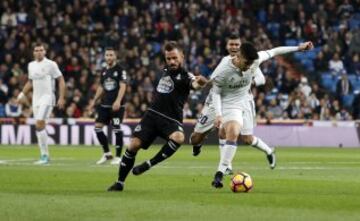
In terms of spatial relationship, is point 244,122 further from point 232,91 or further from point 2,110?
point 2,110

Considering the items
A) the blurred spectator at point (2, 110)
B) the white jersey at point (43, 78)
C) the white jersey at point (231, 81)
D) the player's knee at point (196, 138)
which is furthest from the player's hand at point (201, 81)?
the blurred spectator at point (2, 110)

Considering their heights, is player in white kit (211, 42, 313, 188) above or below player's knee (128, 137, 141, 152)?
→ above

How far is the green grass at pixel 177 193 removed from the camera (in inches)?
390

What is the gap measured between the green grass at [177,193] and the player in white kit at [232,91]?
59 centimetres

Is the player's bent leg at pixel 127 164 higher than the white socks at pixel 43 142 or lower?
higher

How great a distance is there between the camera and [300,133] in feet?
105

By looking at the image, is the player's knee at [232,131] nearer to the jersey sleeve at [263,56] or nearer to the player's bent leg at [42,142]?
the jersey sleeve at [263,56]

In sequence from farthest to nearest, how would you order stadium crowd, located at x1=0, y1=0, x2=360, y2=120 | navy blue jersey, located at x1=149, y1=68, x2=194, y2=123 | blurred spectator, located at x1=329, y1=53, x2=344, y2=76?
blurred spectator, located at x1=329, y1=53, x2=344, y2=76 < stadium crowd, located at x1=0, y1=0, x2=360, y2=120 < navy blue jersey, located at x1=149, y1=68, x2=194, y2=123

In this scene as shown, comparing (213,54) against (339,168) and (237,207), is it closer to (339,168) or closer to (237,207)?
(339,168)

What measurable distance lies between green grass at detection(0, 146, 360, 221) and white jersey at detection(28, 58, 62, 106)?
134 centimetres

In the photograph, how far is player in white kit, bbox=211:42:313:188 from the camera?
13.3m

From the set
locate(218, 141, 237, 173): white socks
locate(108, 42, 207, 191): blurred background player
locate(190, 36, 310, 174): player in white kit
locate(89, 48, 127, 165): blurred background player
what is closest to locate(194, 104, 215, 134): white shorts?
locate(190, 36, 310, 174): player in white kit

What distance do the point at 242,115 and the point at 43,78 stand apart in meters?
6.86

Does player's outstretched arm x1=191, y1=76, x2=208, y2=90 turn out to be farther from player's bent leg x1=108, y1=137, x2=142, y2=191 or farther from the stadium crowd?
the stadium crowd
